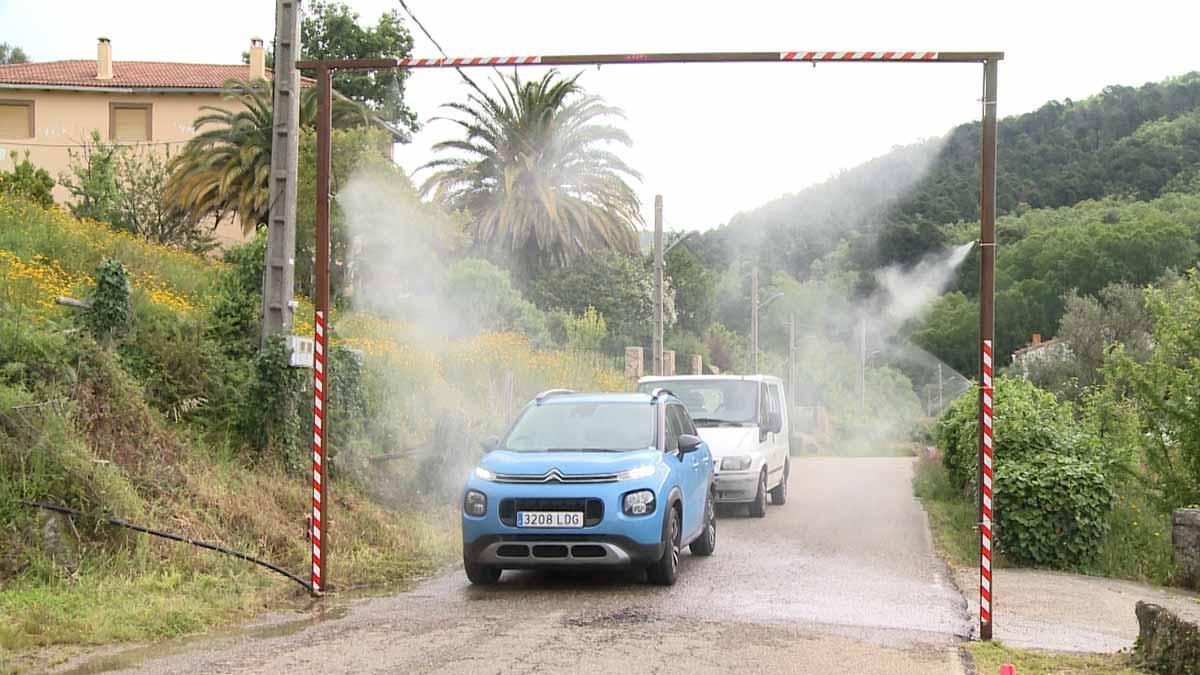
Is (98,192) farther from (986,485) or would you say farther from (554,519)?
(986,485)

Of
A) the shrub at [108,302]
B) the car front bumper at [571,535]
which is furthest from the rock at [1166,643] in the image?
the shrub at [108,302]

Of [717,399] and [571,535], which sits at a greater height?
[717,399]

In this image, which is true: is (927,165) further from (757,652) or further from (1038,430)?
(757,652)

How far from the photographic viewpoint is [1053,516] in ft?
46.1

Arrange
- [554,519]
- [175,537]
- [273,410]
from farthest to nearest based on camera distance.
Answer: [273,410]
[175,537]
[554,519]

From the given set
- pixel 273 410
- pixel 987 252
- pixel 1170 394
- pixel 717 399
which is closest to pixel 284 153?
pixel 273 410

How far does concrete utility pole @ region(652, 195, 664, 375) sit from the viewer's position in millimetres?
33938

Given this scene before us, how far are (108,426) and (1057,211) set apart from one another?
50.7 metres

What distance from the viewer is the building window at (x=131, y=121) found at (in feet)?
155

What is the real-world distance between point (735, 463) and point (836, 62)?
7.51 metres

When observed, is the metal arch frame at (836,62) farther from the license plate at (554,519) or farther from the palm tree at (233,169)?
the palm tree at (233,169)

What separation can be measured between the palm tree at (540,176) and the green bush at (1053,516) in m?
30.6

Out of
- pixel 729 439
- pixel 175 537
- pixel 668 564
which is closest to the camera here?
pixel 175 537

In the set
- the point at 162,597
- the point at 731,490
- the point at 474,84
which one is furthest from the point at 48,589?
the point at 474,84
